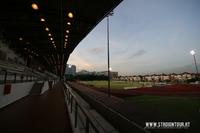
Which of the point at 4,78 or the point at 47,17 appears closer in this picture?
the point at 4,78

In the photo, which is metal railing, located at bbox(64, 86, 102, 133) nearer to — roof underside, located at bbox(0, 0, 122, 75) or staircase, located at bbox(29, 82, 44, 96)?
roof underside, located at bbox(0, 0, 122, 75)

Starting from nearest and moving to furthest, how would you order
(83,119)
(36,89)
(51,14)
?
(83,119) → (51,14) → (36,89)

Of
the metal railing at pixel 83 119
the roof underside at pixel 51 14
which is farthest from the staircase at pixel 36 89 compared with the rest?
the metal railing at pixel 83 119

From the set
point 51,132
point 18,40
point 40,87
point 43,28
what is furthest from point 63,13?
point 18,40

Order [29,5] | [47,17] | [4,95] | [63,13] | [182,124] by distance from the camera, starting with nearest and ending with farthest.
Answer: [182,124] < [4,95] < [29,5] < [63,13] < [47,17]

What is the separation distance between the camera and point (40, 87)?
20.3 m

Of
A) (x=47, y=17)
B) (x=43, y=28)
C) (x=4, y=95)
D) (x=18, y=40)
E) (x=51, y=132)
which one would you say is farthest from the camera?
(x=18, y=40)

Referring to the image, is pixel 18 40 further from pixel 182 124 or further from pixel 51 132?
pixel 182 124

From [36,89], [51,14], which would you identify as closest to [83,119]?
[51,14]

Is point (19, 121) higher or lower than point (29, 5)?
lower

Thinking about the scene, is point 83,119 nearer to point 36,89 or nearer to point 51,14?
point 51,14

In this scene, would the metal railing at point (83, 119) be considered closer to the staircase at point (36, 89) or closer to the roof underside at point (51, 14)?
the roof underside at point (51, 14)

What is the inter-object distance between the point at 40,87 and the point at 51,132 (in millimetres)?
15949

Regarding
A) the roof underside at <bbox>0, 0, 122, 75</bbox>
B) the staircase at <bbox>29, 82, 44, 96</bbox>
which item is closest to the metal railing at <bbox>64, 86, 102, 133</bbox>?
the roof underside at <bbox>0, 0, 122, 75</bbox>
